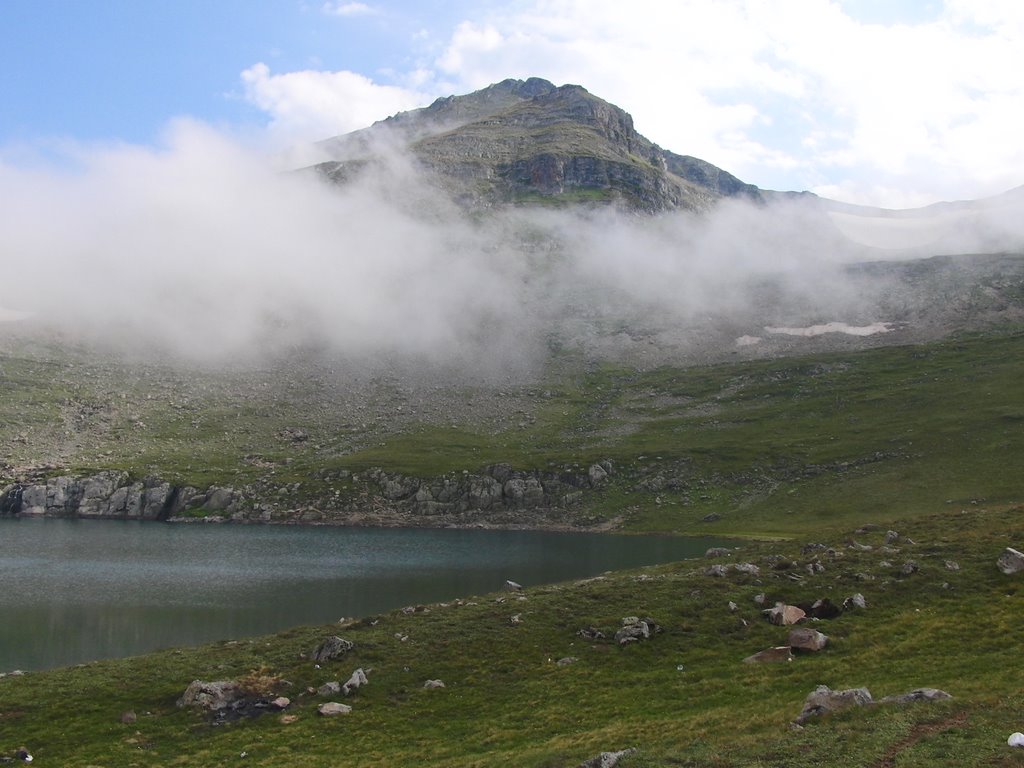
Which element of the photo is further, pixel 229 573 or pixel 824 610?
pixel 229 573

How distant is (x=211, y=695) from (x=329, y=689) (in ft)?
17.9

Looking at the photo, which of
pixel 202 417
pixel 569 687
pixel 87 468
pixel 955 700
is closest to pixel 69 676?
pixel 569 687

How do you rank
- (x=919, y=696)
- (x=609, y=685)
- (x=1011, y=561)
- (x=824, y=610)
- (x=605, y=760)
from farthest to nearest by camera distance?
(x=1011, y=561) → (x=824, y=610) → (x=609, y=685) → (x=919, y=696) → (x=605, y=760)

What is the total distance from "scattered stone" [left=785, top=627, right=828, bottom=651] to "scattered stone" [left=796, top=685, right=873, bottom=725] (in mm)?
9532

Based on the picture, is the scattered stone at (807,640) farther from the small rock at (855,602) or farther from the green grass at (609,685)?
the small rock at (855,602)

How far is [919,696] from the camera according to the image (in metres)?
25.2

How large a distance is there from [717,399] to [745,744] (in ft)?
590

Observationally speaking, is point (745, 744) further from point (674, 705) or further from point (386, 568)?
point (386, 568)

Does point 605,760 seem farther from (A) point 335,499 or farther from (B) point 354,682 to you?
(A) point 335,499

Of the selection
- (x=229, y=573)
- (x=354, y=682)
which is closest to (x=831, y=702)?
(x=354, y=682)

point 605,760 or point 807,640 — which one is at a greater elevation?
point 605,760

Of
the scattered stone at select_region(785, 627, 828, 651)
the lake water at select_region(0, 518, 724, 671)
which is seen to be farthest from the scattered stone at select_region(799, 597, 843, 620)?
the lake water at select_region(0, 518, 724, 671)

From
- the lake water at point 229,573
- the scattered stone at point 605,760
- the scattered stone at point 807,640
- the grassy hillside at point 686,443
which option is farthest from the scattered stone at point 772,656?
the grassy hillside at point 686,443

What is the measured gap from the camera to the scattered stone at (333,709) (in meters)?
33.8
